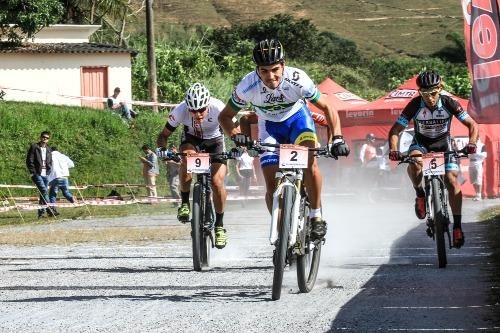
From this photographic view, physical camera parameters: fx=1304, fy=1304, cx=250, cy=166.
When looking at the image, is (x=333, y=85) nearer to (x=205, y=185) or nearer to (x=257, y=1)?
(x=205, y=185)

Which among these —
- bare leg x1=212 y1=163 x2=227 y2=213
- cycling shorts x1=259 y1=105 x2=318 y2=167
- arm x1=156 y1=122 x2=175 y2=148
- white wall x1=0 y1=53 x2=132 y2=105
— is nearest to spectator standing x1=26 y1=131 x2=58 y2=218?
arm x1=156 y1=122 x2=175 y2=148

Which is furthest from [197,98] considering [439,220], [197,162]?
[439,220]

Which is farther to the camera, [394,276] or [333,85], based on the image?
[333,85]

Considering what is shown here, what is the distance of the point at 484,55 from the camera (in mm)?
13891

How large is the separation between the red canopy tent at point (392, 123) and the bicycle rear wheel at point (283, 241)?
22.1 m

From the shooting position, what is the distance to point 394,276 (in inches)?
468

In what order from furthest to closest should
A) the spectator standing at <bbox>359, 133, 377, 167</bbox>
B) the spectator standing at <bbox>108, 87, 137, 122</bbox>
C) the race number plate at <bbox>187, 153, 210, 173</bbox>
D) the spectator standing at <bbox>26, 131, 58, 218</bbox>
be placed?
1. the spectator standing at <bbox>108, 87, 137, 122</bbox>
2. the spectator standing at <bbox>359, 133, 377, 167</bbox>
3. the spectator standing at <bbox>26, 131, 58, 218</bbox>
4. the race number plate at <bbox>187, 153, 210, 173</bbox>

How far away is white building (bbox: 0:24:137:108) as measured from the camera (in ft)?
161

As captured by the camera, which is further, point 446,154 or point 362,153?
point 362,153

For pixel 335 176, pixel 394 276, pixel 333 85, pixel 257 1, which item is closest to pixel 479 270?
pixel 394 276

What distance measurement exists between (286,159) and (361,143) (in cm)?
2398

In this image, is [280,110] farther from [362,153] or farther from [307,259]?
[362,153]

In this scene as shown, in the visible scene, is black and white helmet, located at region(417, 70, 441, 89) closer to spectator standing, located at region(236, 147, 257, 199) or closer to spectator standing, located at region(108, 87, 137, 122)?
spectator standing, located at region(236, 147, 257, 199)

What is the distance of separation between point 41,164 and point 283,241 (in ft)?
58.5
